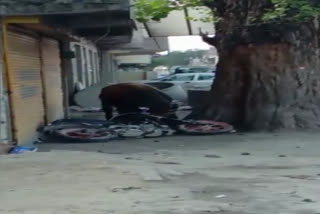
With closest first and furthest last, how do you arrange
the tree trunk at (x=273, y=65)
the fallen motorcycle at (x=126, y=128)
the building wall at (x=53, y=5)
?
the building wall at (x=53, y=5)
the fallen motorcycle at (x=126, y=128)
the tree trunk at (x=273, y=65)

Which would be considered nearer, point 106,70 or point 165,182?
point 165,182

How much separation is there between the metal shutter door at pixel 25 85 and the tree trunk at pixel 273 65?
466 cm

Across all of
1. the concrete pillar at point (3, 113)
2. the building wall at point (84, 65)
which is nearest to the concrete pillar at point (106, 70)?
the building wall at point (84, 65)

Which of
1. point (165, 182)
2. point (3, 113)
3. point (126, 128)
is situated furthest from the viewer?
point (126, 128)

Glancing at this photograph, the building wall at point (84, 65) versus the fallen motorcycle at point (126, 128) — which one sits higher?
Answer: the building wall at point (84, 65)

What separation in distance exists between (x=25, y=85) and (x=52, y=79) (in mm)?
3985

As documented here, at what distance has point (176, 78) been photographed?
1658 inches

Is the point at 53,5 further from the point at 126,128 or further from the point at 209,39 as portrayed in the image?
the point at 209,39

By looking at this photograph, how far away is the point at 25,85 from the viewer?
15.1 metres

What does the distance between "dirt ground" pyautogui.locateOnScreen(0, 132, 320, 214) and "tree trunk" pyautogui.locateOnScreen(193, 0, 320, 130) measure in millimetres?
4308

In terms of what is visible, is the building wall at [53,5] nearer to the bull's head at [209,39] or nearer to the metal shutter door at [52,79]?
the metal shutter door at [52,79]

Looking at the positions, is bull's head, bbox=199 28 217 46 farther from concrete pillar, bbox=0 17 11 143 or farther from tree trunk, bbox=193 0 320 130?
concrete pillar, bbox=0 17 11 143

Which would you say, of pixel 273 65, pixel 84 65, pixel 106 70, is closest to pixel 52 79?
pixel 273 65

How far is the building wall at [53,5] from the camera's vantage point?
12.9 meters
